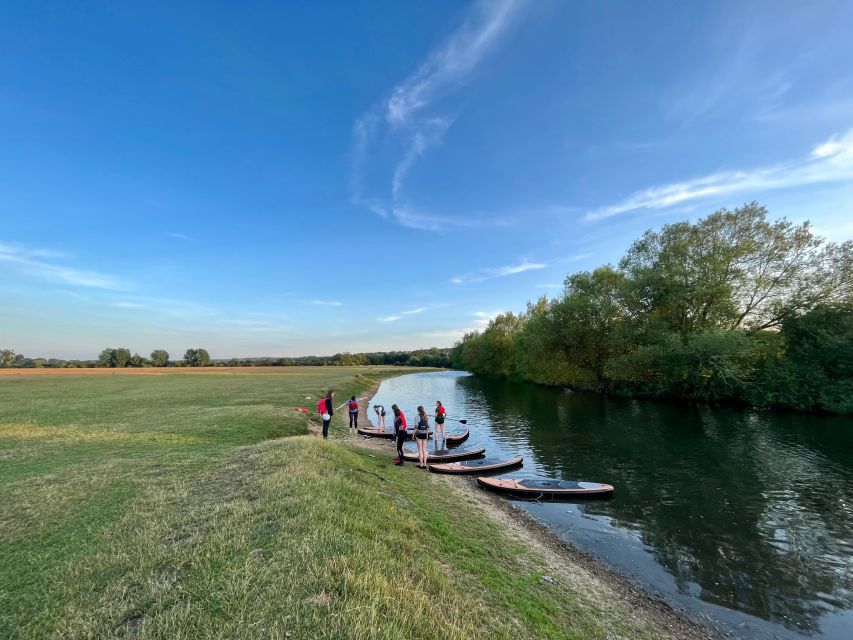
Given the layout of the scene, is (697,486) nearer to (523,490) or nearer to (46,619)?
(523,490)

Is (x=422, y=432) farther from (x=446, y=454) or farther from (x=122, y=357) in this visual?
(x=122, y=357)

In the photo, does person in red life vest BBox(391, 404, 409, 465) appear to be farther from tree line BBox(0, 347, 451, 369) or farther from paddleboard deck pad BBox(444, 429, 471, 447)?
tree line BBox(0, 347, 451, 369)

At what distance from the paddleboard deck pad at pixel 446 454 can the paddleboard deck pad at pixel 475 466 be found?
2.01 feet

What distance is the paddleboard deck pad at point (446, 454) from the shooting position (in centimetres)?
1972

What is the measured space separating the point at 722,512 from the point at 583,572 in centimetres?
787

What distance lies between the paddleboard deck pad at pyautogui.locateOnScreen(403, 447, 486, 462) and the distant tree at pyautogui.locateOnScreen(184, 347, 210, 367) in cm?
18793

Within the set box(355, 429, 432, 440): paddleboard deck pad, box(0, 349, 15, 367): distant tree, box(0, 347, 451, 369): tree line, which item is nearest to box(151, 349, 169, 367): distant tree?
box(0, 347, 451, 369): tree line

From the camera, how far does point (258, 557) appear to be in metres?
6.07

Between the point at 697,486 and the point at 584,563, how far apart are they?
949 centimetres

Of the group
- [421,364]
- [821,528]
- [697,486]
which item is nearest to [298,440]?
[697,486]

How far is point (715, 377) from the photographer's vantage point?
37.1 metres

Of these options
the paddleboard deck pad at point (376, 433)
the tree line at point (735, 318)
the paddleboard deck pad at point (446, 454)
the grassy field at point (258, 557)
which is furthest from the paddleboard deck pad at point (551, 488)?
the tree line at point (735, 318)

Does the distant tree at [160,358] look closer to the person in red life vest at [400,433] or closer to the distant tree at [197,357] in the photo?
the distant tree at [197,357]

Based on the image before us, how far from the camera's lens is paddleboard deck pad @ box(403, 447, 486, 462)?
19719mm
